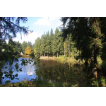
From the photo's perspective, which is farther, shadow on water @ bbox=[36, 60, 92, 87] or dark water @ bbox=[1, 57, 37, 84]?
shadow on water @ bbox=[36, 60, 92, 87]

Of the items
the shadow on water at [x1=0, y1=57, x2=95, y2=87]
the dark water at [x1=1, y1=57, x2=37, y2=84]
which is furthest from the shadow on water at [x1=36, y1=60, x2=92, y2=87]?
the dark water at [x1=1, y1=57, x2=37, y2=84]

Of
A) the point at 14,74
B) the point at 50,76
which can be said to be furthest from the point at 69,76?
the point at 14,74

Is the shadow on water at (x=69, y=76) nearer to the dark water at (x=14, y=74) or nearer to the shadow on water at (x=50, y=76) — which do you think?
the shadow on water at (x=50, y=76)

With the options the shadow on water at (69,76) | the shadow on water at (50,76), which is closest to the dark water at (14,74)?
the shadow on water at (50,76)

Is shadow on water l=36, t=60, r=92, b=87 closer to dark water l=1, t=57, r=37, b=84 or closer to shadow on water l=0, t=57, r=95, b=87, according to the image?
shadow on water l=0, t=57, r=95, b=87

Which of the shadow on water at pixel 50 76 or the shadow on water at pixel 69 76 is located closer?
the shadow on water at pixel 50 76

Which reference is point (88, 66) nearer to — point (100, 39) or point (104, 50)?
point (104, 50)

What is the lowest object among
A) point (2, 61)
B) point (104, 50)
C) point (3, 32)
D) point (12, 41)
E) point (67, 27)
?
point (2, 61)

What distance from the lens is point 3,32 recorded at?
366cm
